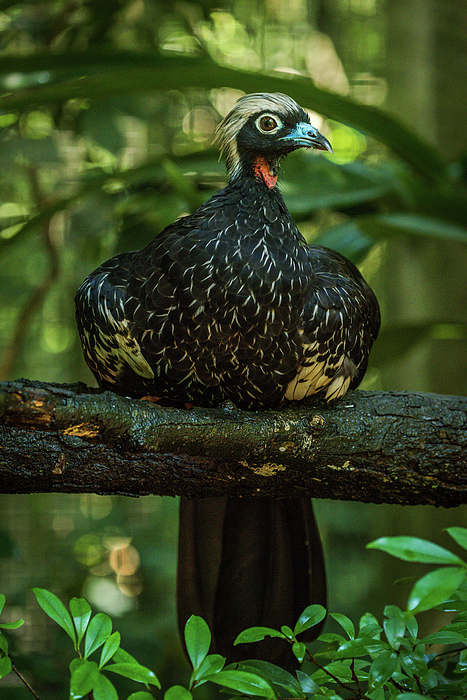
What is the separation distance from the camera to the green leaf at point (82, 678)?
0.74 metres

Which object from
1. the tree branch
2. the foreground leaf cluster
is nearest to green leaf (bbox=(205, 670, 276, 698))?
the foreground leaf cluster

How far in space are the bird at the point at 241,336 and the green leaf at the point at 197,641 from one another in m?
0.70

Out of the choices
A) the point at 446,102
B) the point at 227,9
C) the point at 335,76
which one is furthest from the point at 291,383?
the point at 335,76

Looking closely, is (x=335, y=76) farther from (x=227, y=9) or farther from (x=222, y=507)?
(x=222, y=507)

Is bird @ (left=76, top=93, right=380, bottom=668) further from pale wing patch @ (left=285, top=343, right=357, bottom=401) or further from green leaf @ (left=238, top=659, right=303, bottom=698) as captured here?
green leaf @ (left=238, top=659, right=303, bottom=698)

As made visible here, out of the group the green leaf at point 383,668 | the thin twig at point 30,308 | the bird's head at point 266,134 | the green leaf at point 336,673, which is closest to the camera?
the green leaf at point 383,668

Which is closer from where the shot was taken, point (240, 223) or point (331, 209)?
point (240, 223)

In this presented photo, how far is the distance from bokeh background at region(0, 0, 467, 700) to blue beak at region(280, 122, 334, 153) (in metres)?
0.60

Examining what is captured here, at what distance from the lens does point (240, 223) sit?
1.57 meters

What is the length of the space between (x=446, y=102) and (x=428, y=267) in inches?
39.3

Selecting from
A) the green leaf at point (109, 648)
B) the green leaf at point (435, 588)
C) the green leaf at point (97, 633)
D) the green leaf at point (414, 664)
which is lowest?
the green leaf at point (414, 664)

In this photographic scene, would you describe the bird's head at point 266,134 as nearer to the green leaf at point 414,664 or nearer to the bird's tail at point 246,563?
the bird's tail at point 246,563

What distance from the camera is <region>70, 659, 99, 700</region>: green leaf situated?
2.42 feet

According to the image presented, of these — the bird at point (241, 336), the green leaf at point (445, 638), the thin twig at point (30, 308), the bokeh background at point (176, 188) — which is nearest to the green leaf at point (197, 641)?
the green leaf at point (445, 638)
